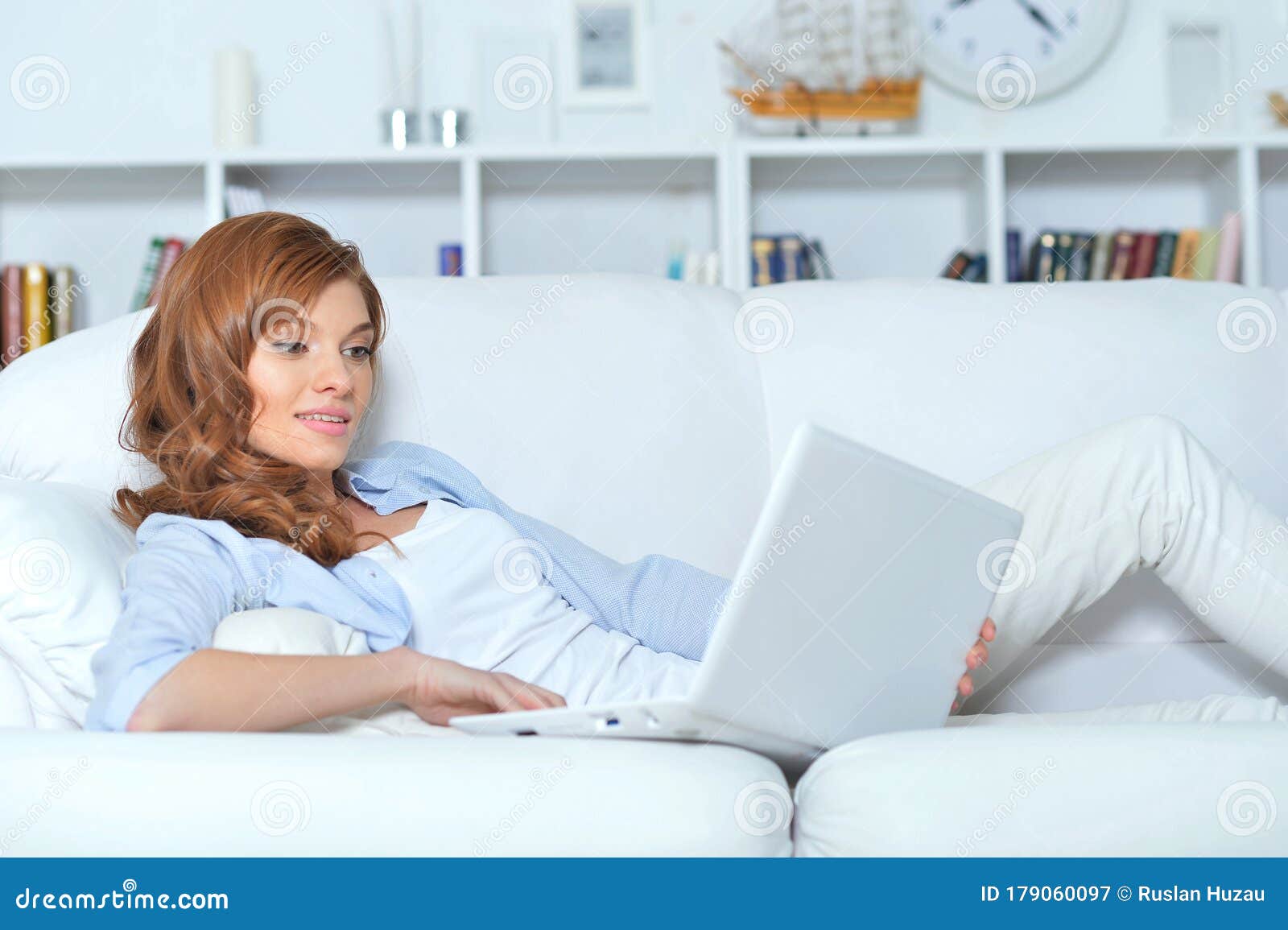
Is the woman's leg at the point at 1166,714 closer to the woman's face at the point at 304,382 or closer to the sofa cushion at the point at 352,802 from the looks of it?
the sofa cushion at the point at 352,802

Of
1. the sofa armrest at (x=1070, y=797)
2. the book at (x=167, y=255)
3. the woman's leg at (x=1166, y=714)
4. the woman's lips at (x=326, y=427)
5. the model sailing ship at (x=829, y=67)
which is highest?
the model sailing ship at (x=829, y=67)

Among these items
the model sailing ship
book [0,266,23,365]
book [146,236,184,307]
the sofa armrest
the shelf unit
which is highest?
the model sailing ship

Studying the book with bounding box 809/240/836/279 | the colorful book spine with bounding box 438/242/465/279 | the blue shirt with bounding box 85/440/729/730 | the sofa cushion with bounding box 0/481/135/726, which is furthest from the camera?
the book with bounding box 809/240/836/279

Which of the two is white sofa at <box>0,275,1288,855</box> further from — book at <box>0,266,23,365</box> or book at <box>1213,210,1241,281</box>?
book at <box>0,266,23,365</box>

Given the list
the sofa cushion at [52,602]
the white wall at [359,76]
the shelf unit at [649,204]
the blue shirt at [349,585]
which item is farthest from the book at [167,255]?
the sofa cushion at [52,602]

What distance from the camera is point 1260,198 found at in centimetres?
295

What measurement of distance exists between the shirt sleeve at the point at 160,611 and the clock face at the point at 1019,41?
229cm

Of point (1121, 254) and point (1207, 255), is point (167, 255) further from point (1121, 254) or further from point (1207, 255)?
point (1207, 255)

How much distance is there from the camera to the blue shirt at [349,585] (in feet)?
3.03

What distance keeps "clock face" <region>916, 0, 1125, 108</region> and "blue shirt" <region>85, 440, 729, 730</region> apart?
6.34 ft

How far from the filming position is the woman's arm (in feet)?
2.96

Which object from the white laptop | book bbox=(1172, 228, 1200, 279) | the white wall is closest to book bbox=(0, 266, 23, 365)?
the white wall

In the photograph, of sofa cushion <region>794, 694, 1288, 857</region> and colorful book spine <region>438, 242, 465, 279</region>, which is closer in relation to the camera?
sofa cushion <region>794, 694, 1288, 857</region>
